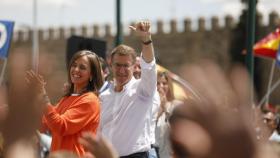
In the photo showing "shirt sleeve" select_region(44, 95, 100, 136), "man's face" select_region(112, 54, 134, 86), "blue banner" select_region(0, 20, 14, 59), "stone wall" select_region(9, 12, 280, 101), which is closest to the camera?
"shirt sleeve" select_region(44, 95, 100, 136)

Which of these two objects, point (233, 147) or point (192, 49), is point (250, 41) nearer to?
point (233, 147)

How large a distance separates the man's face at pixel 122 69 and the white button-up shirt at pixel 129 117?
4 centimetres

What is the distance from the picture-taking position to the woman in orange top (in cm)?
458

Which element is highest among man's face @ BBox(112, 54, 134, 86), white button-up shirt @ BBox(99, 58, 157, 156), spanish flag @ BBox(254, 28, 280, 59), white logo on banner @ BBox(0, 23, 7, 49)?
man's face @ BBox(112, 54, 134, 86)

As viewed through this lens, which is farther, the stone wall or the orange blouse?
the stone wall

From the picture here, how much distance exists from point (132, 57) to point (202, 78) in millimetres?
3767

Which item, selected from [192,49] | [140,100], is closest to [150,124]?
[140,100]

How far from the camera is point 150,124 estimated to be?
528 centimetres

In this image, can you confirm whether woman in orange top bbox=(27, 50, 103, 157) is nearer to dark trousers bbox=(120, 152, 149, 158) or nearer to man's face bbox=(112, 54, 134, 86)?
man's face bbox=(112, 54, 134, 86)

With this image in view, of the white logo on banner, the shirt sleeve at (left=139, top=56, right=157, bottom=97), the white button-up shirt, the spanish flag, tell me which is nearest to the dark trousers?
the white button-up shirt

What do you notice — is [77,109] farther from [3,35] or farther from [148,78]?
[3,35]

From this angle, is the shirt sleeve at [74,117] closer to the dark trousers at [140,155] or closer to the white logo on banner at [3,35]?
the dark trousers at [140,155]

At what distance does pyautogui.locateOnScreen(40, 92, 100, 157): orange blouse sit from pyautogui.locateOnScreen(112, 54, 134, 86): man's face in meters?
0.43

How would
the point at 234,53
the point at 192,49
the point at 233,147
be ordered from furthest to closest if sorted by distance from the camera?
the point at 192,49 < the point at 234,53 < the point at 233,147
